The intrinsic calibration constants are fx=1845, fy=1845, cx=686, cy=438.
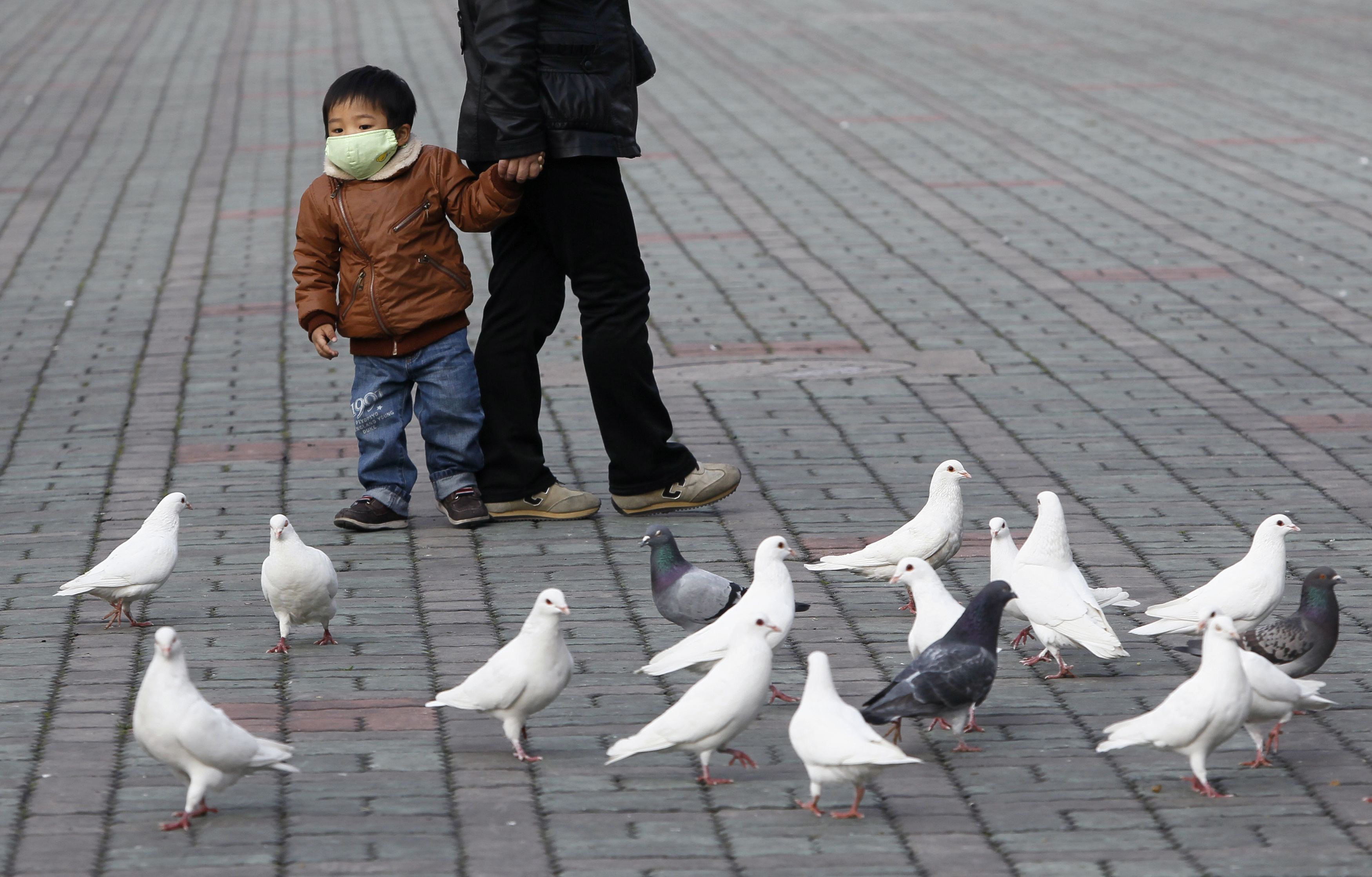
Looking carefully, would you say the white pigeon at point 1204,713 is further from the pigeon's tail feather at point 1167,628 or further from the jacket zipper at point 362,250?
the jacket zipper at point 362,250

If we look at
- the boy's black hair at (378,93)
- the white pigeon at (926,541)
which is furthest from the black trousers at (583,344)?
the white pigeon at (926,541)

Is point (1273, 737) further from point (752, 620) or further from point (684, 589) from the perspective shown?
point (684, 589)

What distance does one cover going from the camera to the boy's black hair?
676cm

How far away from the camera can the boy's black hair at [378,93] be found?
6.76 meters

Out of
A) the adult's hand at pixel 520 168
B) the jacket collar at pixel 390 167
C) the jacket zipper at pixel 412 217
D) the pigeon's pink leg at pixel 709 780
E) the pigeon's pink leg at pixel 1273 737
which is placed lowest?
the pigeon's pink leg at pixel 709 780

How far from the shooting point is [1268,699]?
4.63 m

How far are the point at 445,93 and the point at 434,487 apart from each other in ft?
47.7

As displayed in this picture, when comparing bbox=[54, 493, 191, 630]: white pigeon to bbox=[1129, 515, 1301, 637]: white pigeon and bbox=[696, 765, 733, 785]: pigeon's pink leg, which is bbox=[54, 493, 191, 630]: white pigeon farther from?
bbox=[1129, 515, 1301, 637]: white pigeon

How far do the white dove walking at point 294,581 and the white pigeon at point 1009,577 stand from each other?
2054 millimetres

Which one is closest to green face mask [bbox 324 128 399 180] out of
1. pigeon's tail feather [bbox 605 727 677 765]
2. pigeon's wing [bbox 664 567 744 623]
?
pigeon's wing [bbox 664 567 744 623]

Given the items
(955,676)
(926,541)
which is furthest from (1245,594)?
(955,676)

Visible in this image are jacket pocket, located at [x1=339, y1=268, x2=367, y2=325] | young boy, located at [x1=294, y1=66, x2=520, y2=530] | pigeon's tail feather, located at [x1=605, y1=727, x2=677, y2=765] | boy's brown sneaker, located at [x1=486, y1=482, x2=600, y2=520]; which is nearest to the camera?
pigeon's tail feather, located at [x1=605, y1=727, x2=677, y2=765]

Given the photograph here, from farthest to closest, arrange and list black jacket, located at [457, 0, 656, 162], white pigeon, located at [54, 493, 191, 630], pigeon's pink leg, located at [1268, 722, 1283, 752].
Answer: black jacket, located at [457, 0, 656, 162] < white pigeon, located at [54, 493, 191, 630] < pigeon's pink leg, located at [1268, 722, 1283, 752]

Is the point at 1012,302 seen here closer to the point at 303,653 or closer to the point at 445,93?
the point at 303,653
